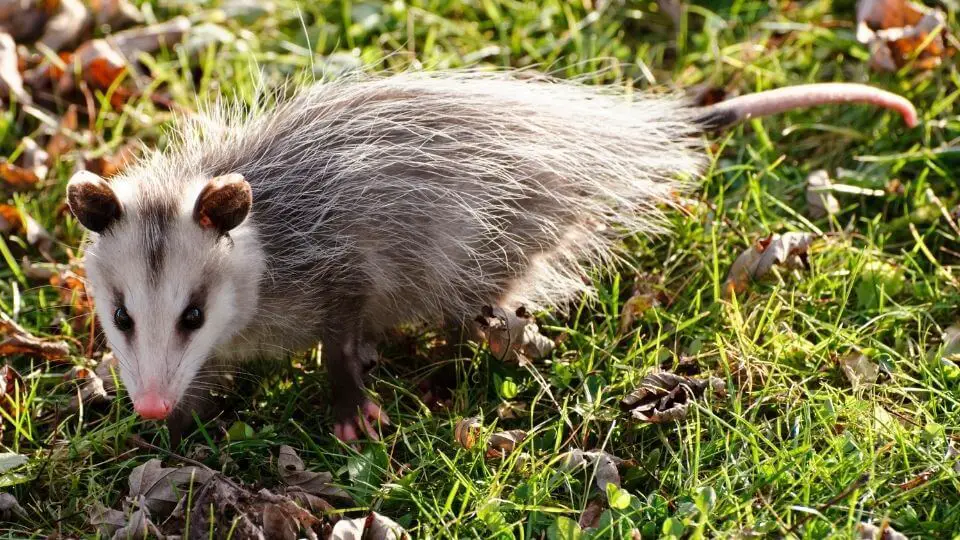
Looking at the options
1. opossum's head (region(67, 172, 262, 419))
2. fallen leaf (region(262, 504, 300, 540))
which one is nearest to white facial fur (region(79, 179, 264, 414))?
opossum's head (region(67, 172, 262, 419))

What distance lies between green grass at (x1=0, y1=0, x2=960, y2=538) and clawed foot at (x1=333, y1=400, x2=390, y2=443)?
0.03 meters

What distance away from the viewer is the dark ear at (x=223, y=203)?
2.27 metres

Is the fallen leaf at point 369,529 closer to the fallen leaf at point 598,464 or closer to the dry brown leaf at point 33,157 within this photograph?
the fallen leaf at point 598,464

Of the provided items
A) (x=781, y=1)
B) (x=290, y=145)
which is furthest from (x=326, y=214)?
(x=781, y=1)

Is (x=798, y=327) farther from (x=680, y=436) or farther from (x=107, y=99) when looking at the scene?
(x=107, y=99)

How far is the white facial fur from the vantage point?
227cm

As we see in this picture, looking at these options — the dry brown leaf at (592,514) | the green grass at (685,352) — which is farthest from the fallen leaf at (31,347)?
the dry brown leaf at (592,514)

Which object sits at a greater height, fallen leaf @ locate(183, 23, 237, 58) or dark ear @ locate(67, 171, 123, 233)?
dark ear @ locate(67, 171, 123, 233)

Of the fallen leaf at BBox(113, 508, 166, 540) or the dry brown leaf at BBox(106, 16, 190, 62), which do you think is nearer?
the fallen leaf at BBox(113, 508, 166, 540)

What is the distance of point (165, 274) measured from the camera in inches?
90.6

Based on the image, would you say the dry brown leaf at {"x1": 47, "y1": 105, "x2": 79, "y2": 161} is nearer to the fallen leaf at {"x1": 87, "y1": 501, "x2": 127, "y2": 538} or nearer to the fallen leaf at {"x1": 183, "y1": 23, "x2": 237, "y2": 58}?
the fallen leaf at {"x1": 183, "y1": 23, "x2": 237, "y2": 58}

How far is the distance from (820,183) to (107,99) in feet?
7.48

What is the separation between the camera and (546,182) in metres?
2.85

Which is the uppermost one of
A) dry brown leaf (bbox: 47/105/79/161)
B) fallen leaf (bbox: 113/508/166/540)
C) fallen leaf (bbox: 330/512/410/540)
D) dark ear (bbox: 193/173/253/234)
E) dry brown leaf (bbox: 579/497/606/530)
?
dark ear (bbox: 193/173/253/234)
